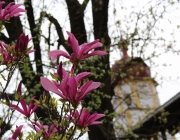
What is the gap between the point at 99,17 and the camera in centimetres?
509

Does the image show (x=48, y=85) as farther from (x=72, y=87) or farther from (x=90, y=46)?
(x=90, y=46)

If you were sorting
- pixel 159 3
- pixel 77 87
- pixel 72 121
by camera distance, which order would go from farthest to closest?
pixel 159 3
pixel 72 121
pixel 77 87

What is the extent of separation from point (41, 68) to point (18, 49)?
11.6 ft

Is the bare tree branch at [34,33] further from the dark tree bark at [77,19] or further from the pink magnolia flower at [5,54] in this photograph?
the pink magnolia flower at [5,54]

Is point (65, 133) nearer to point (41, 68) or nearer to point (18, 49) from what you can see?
point (18, 49)

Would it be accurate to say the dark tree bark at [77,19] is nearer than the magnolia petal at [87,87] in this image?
No

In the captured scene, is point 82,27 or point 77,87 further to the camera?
point 82,27

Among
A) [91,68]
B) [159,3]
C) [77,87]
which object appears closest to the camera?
[77,87]

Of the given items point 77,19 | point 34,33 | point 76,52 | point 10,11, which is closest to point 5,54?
point 10,11

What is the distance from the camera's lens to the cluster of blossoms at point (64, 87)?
92cm

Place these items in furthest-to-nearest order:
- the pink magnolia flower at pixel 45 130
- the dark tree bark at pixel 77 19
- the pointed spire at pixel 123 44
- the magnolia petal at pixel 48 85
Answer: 1. the dark tree bark at pixel 77 19
2. the pointed spire at pixel 123 44
3. the pink magnolia flower at pixel 45 130
4. the magnolia petal at pixel 48 85

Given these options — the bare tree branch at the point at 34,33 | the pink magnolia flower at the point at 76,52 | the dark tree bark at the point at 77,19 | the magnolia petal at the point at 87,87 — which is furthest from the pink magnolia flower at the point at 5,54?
the dark tree bark at the point at 77,19

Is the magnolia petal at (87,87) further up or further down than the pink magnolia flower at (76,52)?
further down

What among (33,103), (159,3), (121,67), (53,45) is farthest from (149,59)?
(33,103)
